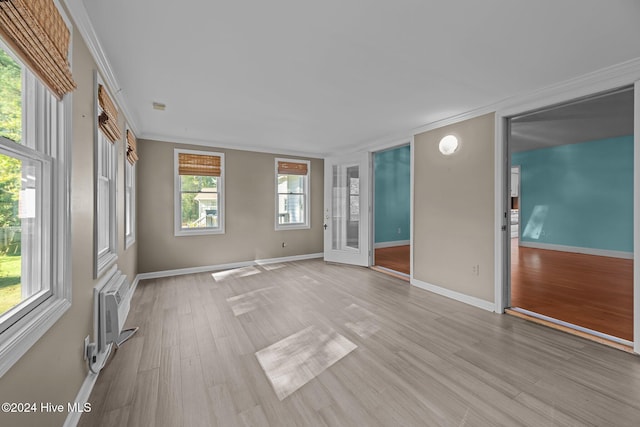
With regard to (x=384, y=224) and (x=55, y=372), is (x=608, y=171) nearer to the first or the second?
(x=384, y=224)

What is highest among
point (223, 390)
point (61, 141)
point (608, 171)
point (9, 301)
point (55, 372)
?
point (608, 171)

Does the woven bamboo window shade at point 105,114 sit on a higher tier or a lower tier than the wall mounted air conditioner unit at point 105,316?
higher

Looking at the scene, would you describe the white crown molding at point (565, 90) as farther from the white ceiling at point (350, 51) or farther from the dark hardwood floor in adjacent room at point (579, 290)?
the dark hardwood floor in adjacent room at point (579, 290)

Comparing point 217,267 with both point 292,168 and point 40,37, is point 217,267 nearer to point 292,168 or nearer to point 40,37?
point 292,168

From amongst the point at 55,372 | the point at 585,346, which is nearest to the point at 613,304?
the point at 585,346

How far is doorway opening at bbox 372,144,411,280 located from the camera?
7.54 m

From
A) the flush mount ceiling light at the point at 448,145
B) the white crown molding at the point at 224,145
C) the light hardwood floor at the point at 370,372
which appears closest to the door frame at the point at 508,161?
the light hardwood floor at the point at 370,372

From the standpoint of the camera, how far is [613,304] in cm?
329

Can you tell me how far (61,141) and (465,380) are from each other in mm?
2942

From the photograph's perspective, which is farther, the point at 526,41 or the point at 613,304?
the point at 613,304

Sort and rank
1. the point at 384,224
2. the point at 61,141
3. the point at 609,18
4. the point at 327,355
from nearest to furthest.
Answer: the point at 61,141 → the point at 609,18 → the point at 327,355 → the point at 384,224

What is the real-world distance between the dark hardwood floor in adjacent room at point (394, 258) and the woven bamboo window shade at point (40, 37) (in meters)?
4.92

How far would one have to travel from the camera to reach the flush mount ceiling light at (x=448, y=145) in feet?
11.9

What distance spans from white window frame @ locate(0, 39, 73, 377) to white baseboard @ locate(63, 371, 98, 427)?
630 millimetres
